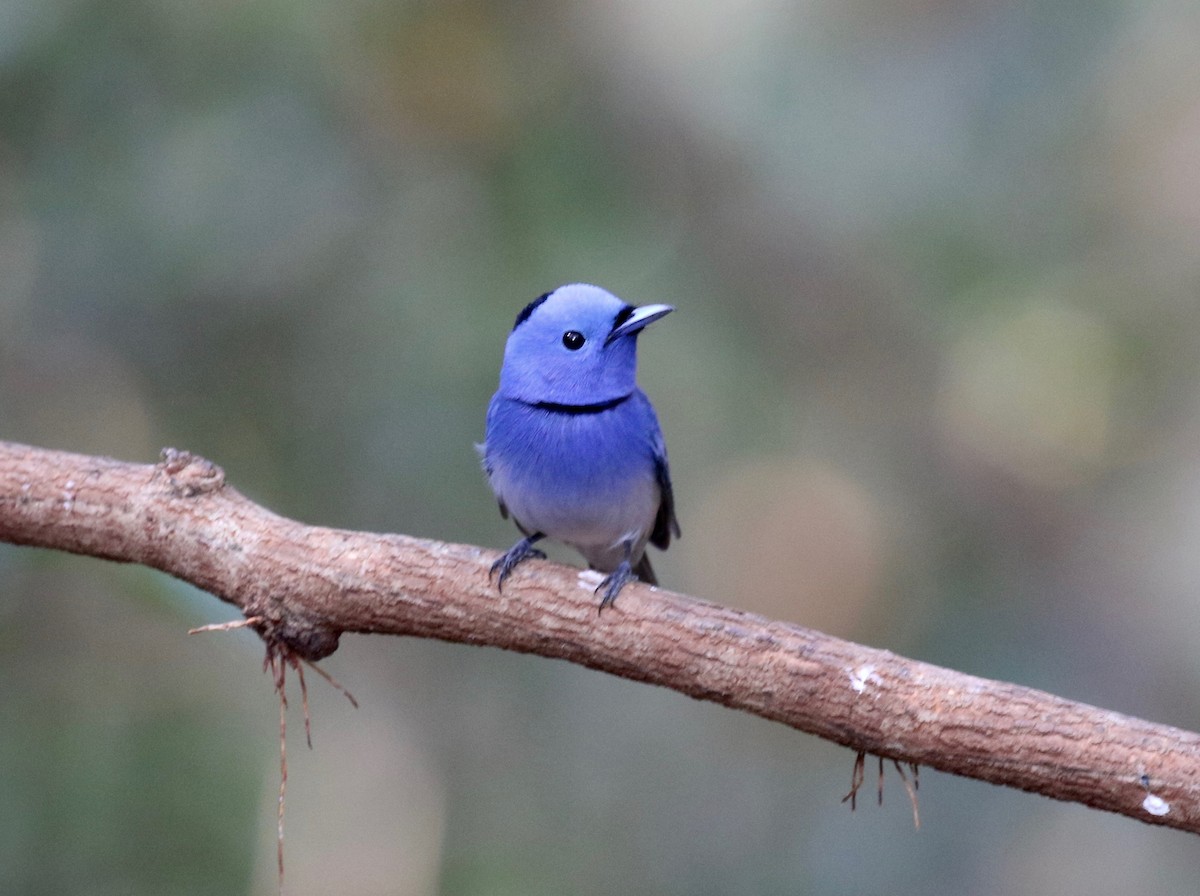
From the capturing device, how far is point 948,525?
640cm

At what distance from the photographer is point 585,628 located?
3.12 m

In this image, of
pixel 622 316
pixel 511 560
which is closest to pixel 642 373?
pixel 622 316

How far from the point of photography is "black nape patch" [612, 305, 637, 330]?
3938 mm

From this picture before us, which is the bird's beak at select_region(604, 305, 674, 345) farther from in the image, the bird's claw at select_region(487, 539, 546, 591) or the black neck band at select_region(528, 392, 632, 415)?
the bird's claw at select_region(487, 539, 546, 591)

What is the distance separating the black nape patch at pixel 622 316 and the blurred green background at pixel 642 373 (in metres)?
1.50

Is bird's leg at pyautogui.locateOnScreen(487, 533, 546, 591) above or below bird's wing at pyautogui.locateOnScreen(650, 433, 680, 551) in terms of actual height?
below

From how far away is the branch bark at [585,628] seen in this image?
9.23ft

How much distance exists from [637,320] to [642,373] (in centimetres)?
212

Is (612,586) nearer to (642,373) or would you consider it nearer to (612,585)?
(612,585)

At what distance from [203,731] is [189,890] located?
0.61 metres

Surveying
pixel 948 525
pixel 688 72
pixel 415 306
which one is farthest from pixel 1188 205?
pixel 415 306

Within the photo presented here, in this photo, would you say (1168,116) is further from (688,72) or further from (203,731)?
(203,731)

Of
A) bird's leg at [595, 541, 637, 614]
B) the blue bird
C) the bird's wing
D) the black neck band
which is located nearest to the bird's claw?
bird's leg at [595, 541, 637, 614]

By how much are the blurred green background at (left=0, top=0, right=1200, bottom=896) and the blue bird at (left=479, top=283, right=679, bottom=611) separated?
1.46 metres
